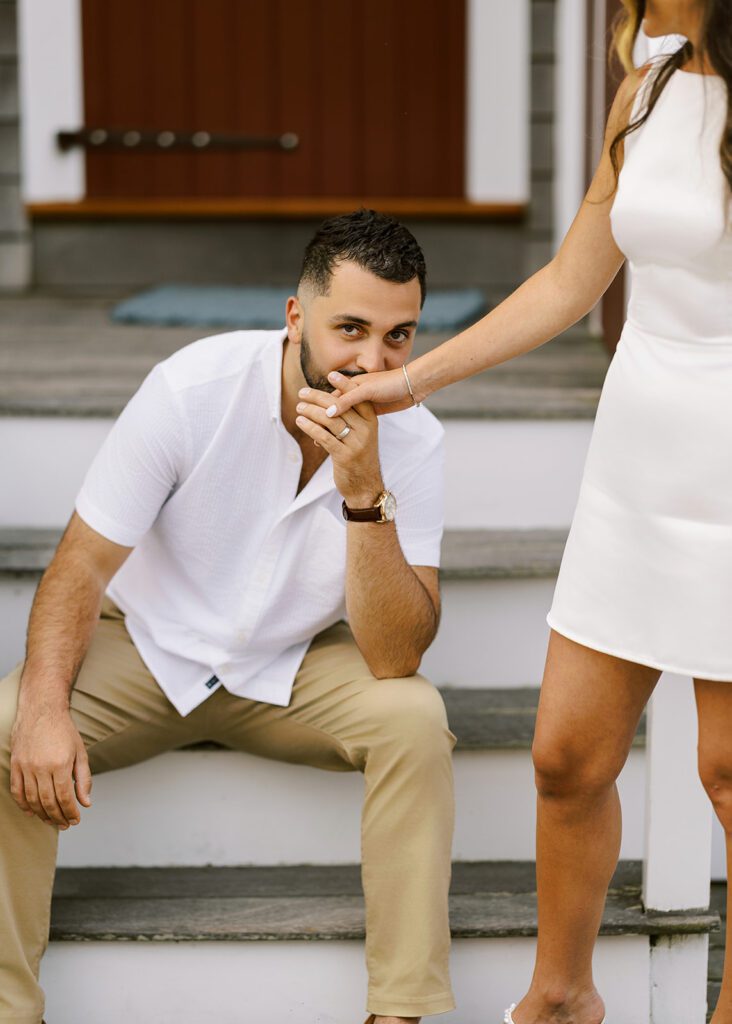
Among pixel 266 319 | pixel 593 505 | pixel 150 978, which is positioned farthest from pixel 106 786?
pixel 266 319

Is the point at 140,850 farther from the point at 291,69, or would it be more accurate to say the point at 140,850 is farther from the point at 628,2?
the point at 291,69

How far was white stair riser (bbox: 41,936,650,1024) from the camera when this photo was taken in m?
1.93

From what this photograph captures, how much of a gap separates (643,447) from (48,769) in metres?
0.87

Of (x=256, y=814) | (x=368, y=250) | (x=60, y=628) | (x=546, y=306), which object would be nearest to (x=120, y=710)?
(x=60, y=628)

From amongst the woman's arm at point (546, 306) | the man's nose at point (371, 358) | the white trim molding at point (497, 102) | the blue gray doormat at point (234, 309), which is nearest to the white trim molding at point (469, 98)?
the white trim molding at point (497, 102)

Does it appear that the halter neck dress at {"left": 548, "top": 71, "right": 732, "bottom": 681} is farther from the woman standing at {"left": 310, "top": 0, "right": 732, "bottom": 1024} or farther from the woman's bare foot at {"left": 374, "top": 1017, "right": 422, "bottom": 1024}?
the woman's bare foot at {"left": 374, "top": 1017, "right": 422, "bottom": 1024}

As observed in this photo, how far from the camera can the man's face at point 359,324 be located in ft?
5.93

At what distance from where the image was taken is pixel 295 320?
6.27ft

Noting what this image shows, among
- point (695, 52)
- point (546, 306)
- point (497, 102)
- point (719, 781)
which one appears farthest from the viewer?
point (497, 102)

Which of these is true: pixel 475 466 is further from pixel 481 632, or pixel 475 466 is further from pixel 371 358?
pixel 371 358

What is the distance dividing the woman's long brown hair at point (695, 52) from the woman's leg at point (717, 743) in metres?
0.54

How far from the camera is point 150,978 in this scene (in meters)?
1.95

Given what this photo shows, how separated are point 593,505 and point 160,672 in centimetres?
76

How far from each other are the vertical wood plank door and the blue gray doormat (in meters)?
0.71
